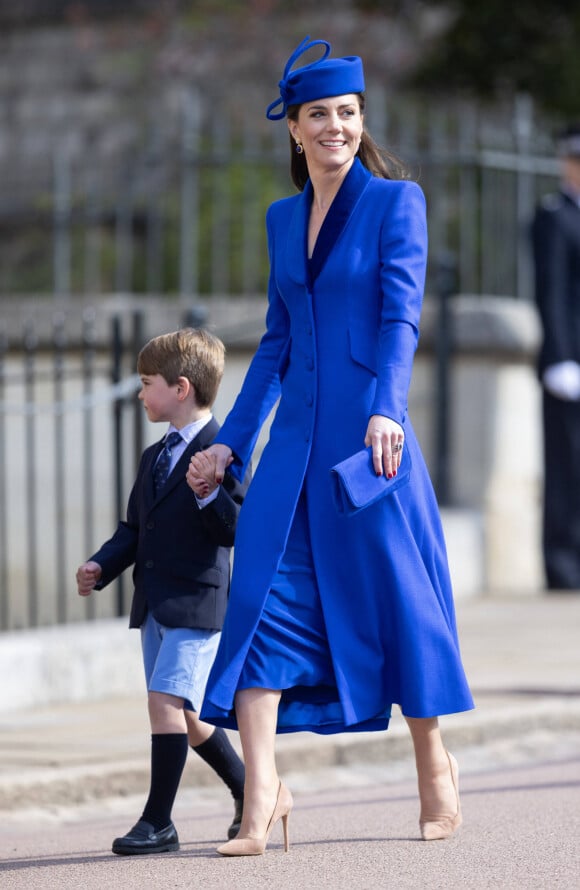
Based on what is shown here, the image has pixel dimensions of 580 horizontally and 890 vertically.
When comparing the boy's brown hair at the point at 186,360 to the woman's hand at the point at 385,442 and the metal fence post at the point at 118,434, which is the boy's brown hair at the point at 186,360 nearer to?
the woman's hand at the point at 385,442

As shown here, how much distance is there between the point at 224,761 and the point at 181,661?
0.34 m

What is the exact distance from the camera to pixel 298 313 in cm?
430

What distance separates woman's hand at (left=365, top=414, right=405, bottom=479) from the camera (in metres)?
4.01

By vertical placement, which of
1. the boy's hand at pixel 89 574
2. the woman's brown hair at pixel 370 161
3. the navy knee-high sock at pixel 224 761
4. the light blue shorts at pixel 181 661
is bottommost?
the navy knee-high sock at pixel 224 761

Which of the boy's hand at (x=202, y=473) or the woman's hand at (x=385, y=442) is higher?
the woman's hand at (x=385, y=442)

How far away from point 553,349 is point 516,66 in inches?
205

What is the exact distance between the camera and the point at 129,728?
6.16 m

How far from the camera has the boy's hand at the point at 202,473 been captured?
4.27 metres

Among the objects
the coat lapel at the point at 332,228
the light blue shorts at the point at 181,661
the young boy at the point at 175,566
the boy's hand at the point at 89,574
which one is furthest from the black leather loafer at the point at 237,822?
the coat lapel at the point at 332,228

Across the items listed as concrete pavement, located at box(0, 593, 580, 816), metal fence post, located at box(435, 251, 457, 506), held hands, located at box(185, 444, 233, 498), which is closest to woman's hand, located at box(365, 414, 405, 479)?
held hands, located at box(185, 444, 233, 498)

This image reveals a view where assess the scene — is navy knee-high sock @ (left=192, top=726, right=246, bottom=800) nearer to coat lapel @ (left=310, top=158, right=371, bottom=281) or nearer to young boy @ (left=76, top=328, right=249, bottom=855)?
young boy @ (left=76, top=328, right=249, bottom=855)

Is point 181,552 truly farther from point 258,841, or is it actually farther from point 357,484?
point 258,841

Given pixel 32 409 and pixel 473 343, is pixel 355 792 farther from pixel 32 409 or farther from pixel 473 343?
pixel 473 343

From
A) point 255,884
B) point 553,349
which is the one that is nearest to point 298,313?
point 255,884
